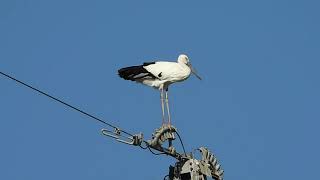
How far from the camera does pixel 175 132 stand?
50.4ft

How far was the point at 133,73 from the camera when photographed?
17.8m

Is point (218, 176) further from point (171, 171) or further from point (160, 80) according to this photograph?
point (160, 80)

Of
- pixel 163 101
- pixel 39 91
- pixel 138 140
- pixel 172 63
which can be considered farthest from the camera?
pixel 172 63

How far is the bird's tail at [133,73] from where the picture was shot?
57.9 ft

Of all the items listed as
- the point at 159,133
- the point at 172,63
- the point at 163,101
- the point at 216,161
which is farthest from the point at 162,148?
the point at 172,63

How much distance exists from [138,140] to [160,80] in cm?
426

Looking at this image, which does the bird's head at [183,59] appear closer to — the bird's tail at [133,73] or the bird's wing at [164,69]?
the bird's wing at [164,69]

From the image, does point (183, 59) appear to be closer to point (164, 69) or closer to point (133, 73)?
point (164, 69)

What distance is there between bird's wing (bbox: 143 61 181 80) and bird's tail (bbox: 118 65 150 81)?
15cm

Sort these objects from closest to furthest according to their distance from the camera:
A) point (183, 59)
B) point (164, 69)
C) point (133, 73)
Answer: point (133, 73) < point (164, 69) < point (183, 59)

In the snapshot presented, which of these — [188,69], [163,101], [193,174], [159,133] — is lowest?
[193,174]

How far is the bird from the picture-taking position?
17.8 m

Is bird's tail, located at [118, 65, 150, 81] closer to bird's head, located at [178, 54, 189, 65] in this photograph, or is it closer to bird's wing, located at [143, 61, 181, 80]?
bird's wing, located at [143, 61, 181, 80]

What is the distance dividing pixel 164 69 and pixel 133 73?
111cm
